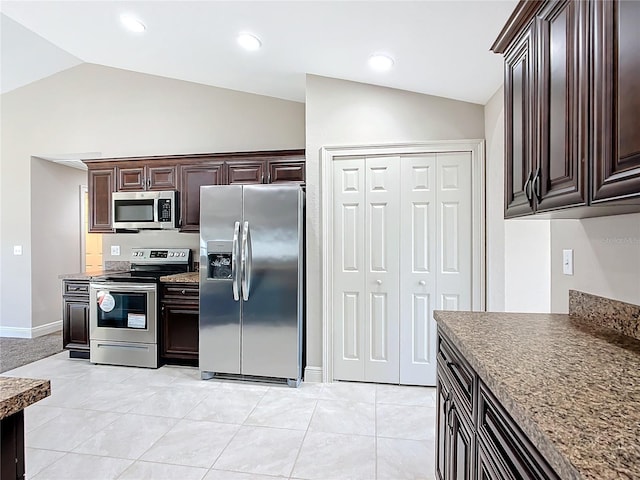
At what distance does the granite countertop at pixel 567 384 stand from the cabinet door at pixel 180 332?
2.70 m

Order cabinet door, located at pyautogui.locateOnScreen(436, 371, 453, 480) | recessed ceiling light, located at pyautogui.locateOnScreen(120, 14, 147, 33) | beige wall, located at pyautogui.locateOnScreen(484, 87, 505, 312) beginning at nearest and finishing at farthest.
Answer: cabinet door, located at pyautogui.locateOnScreen(436, 371, 453, 480), beige wall, located at pyautogui.locateOnScreen(484, 87, 505, 312), recessed ceiling light, located at pyautogui.locateOnScreen(120, 14, 147, 33)

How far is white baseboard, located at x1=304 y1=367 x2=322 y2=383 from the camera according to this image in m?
3.28

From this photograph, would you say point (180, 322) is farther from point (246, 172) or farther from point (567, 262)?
point (567, 262)

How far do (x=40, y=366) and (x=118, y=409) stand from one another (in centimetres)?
164

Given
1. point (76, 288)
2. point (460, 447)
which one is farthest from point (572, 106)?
point (76, 288)

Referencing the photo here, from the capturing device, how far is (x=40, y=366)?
146 inches

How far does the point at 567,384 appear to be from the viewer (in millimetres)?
938

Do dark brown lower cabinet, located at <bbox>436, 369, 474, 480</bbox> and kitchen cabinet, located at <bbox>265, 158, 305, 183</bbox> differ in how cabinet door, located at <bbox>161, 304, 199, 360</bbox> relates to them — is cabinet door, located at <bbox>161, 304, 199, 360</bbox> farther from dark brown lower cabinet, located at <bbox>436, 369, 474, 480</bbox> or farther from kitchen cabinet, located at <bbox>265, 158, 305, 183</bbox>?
dark brown lower cabinet, located at <bbox>436, 369, 474, 480</bbox>

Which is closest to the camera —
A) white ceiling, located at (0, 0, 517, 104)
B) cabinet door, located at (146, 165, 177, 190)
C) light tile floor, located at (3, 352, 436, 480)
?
light tile floor, located at (3, 352, 436, 480)

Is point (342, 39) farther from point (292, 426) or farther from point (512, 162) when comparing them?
point (292, 426)

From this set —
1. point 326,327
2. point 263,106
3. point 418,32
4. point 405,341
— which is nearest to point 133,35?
point 263,106

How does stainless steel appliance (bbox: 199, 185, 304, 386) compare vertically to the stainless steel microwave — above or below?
below

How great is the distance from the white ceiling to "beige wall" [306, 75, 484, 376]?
0.10 m

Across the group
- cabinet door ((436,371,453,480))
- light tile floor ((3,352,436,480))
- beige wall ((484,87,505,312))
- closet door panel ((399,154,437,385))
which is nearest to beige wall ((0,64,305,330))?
closet door panel ((399,154,437,385))
